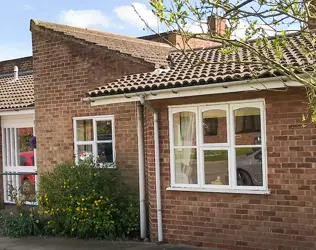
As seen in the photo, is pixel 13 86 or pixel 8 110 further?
pixel 13 86

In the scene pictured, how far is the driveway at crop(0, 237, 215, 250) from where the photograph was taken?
349 inches

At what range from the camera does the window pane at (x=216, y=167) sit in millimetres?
8445

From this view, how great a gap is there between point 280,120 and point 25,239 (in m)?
5.77

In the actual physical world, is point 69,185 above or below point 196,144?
below

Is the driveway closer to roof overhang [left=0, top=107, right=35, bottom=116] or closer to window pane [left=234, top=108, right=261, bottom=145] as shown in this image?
window pane [left=234, top=108, right=261, bottom=145]

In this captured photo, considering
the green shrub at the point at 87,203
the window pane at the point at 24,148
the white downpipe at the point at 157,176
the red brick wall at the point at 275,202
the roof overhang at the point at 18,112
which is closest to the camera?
the red brick wall at the point at 275,202

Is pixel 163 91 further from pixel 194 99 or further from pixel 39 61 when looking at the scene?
pixel 39 61

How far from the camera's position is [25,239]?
10.2 metres

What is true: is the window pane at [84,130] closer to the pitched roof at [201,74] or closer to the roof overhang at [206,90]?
the pitched roof at [201,74]

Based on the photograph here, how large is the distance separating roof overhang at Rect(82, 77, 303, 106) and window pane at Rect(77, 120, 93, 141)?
5.91ft

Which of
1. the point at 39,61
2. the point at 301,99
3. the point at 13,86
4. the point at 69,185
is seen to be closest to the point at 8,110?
the point at 39,61

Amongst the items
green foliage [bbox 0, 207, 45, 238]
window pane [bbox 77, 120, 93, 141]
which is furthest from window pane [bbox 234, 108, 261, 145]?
green foliage [bbox 0, 207, 45, 238]

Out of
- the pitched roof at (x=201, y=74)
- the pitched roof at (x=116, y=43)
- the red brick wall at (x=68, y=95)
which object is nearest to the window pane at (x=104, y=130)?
the red brick wall at (x=68, y=95)

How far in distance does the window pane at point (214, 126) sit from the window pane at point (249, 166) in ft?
1.32
